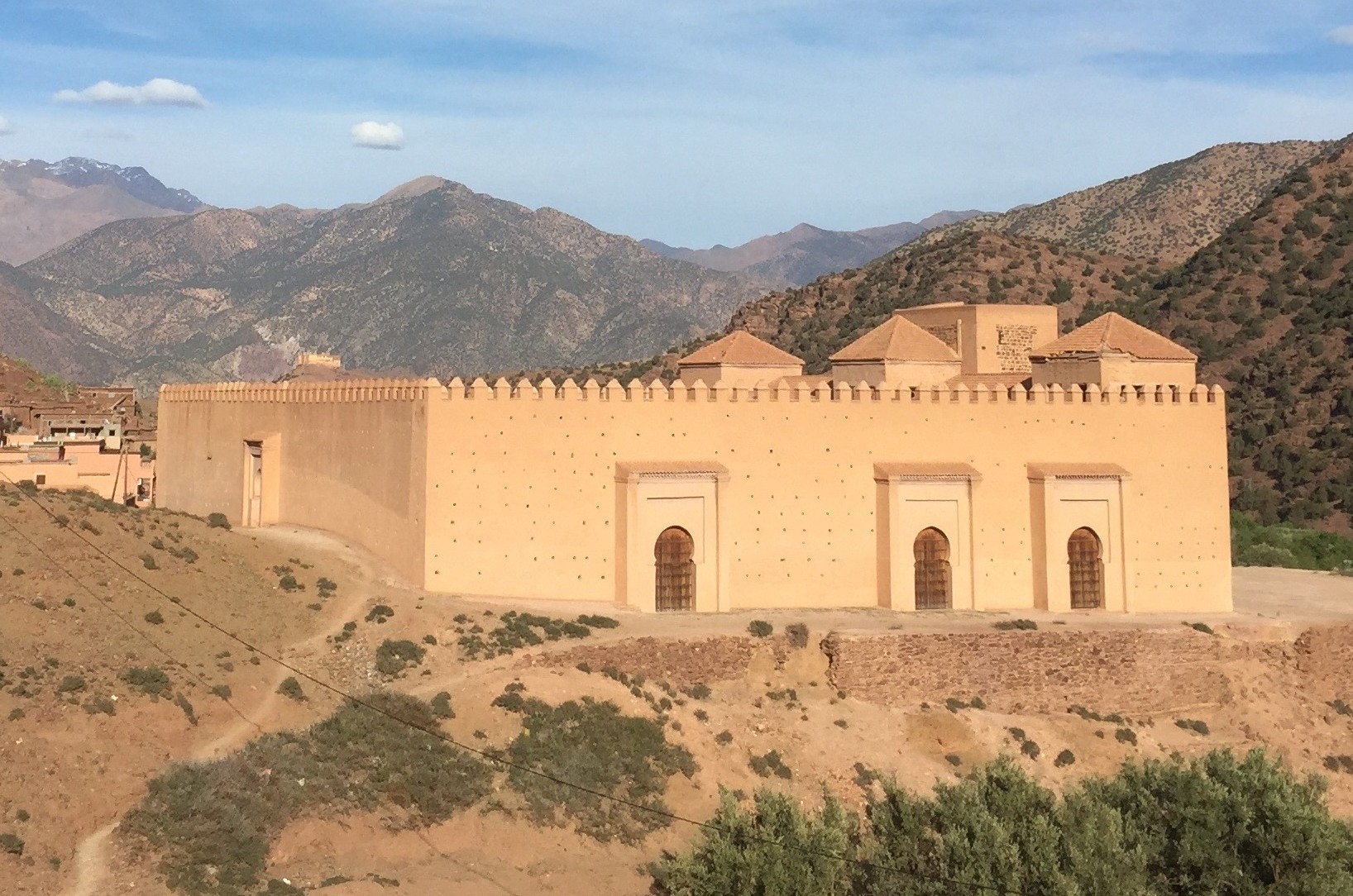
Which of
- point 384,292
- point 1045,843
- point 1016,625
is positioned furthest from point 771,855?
point 384,292

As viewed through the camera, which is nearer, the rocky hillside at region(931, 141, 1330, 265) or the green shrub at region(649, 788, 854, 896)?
the green shrub at region(649, 788, 854, 896)

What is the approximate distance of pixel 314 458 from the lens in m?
24.9

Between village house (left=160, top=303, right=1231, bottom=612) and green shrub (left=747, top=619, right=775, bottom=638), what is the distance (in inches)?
53.9

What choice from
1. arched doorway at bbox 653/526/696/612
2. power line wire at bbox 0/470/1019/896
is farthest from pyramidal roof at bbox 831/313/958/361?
power line wire at bbox 0/470/1019/896

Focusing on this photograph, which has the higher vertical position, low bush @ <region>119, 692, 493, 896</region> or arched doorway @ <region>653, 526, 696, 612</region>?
arched doorway @ <region>653, 526, 696, 612</region>

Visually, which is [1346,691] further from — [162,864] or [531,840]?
[162,864]

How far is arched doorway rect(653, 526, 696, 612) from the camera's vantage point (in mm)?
21844

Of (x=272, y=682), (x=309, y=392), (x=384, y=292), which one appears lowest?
(x=272, y=682)

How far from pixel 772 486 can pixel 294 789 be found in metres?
9.92

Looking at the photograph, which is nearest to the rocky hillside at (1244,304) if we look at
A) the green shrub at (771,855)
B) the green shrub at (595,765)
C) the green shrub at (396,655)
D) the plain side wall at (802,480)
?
the plain side wall at (802,480)

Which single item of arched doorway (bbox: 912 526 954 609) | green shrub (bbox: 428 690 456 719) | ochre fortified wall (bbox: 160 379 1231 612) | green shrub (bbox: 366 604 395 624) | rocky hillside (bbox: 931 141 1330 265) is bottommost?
green shrub (bbox: 428 690 456 719)

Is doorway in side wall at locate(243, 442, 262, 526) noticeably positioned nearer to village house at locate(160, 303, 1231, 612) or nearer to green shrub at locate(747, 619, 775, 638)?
village house at locate(160, 303, 1231, 612)

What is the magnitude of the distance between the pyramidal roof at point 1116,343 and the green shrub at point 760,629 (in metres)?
8.65

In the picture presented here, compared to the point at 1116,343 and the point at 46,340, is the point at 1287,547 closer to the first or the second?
the point at 1116,343
